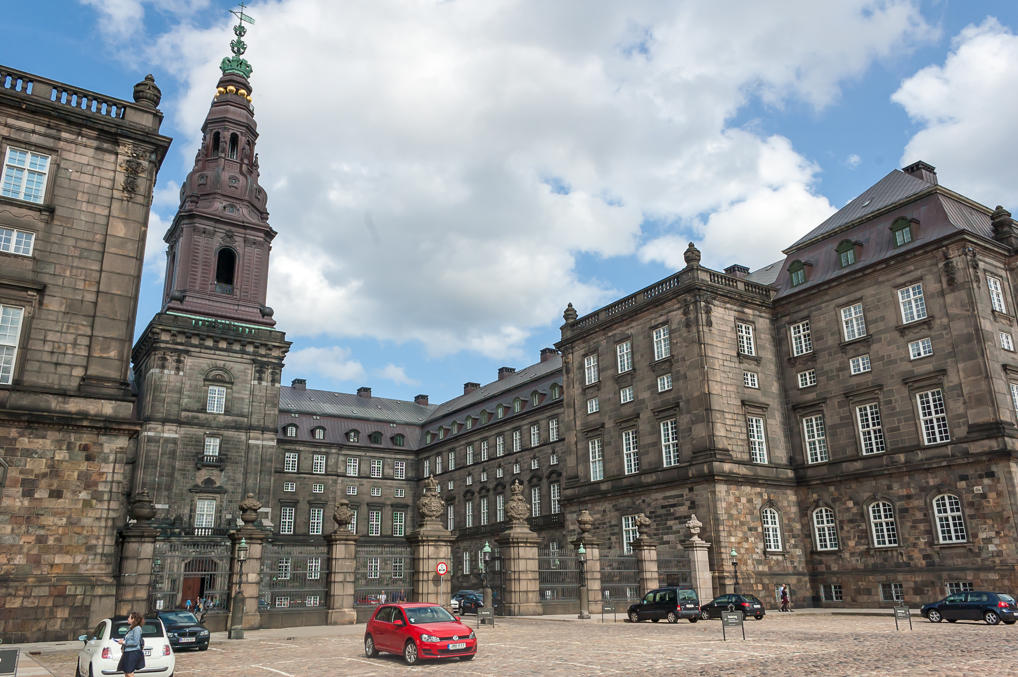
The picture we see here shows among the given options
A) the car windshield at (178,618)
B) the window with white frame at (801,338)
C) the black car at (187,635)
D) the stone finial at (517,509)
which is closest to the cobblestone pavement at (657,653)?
the black car at (187,635)

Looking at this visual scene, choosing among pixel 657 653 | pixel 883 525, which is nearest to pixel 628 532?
pixel 883 525

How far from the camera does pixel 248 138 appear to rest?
70.8 metres

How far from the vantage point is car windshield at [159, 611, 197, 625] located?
78.9 feet

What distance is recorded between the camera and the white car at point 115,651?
14.5 m

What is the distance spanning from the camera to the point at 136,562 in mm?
27188

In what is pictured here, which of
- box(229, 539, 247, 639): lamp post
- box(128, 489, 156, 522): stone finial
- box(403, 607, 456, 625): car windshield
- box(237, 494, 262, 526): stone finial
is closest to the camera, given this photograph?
box(403, 607, 456, 625): car windshield

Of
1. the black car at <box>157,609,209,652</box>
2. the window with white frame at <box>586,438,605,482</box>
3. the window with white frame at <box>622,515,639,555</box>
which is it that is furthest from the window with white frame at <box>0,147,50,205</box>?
the window with white frame at <box>622,515,639,555</box>

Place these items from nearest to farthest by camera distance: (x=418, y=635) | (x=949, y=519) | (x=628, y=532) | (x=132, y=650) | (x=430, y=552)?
(x=132, y=650)
(x=418, y=635)
(x=430, y=552)
(x=949, y=519)
(x=628, y=532)

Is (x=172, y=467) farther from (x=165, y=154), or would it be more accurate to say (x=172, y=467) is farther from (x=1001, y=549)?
(x=1001, y=549)

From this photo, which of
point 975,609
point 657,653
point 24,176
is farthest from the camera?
point 24,176

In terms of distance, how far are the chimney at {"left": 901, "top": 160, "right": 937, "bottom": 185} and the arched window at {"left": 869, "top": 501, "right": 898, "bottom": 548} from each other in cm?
1906

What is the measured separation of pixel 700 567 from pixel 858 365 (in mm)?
13577

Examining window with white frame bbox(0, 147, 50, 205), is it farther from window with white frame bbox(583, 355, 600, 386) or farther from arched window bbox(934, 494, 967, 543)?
arched window bbox(934, 494, 967, 543)

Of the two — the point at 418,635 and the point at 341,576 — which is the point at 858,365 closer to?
the point at 341,576
